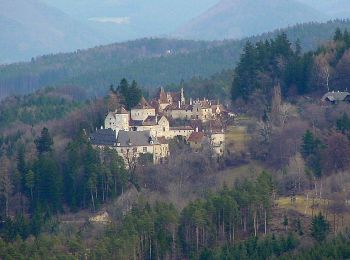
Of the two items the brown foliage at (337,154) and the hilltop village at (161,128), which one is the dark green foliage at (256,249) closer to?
the brown foliage at (337,154)

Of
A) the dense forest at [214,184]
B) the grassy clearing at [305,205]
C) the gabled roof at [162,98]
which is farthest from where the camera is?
the gabled roof at [162,98]

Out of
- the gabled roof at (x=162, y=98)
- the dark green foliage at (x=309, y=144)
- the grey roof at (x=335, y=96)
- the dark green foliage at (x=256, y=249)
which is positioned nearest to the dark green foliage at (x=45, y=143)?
the gabled roof at (x=162, y=98)

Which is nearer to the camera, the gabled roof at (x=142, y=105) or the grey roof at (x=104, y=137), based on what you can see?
the grey roof at (x=104, y=137)

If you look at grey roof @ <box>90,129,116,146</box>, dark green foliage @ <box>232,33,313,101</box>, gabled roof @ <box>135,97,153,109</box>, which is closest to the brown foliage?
grey roof @ <box>90,129,116,146</box>

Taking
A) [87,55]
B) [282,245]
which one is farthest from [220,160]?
[87,55]

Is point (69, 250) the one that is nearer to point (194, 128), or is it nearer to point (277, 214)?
point (277, 214)

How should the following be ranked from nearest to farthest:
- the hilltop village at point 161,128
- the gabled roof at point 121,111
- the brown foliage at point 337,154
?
the brown foliage at point 337,154, the hilltop village at point 161,128, the gabled roof at point 121,111
